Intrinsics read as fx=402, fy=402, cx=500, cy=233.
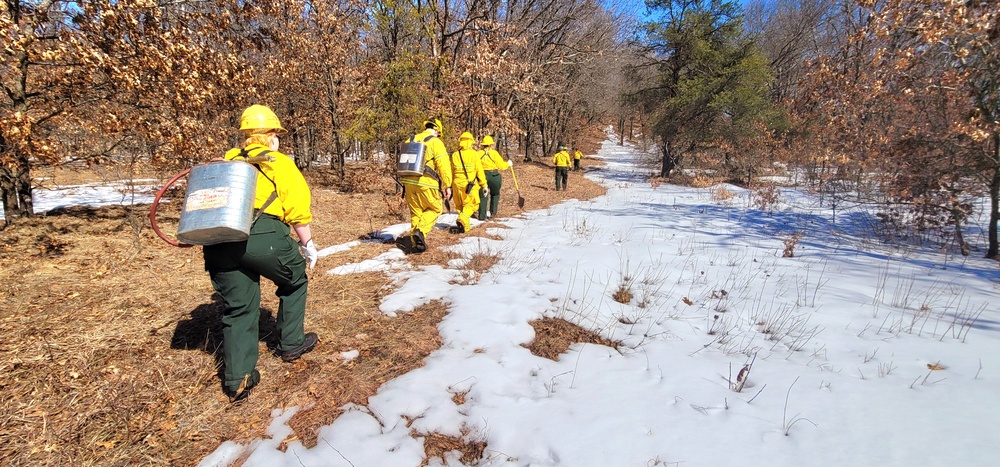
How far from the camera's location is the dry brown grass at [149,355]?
7.37 feet

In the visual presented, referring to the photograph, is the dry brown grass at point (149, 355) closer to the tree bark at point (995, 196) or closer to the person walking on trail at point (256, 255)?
the person walking on trail at point (256, 255)

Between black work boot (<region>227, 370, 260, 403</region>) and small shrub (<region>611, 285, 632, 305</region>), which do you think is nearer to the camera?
black work boot (<region>227, 370, 260, 403</region>)

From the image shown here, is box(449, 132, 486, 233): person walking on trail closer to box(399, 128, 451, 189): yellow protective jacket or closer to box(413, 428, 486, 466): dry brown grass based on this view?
box(399, 128, 451, 189): yellow protective jacket

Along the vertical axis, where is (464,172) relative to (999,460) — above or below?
above

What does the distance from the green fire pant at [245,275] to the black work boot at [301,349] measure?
318 mm

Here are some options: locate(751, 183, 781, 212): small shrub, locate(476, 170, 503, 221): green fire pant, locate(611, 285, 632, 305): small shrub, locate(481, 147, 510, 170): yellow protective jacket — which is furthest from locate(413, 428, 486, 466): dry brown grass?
locate(751, 183, 781, 212): small shrub

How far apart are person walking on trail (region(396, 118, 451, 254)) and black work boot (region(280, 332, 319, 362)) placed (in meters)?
2.66

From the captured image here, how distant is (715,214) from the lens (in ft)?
35.0

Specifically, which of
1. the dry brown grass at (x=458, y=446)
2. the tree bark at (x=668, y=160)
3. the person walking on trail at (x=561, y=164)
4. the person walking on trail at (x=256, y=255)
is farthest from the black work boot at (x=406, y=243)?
the tree bark at (x=668, y=160)

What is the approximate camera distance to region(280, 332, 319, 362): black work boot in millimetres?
2992

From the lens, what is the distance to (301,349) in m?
3.03

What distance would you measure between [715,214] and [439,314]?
9379 millimetres

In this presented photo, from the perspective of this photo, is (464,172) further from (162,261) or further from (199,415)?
(199,415)

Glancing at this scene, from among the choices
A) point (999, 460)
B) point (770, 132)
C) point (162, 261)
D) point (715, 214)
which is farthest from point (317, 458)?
point (770, 132)
